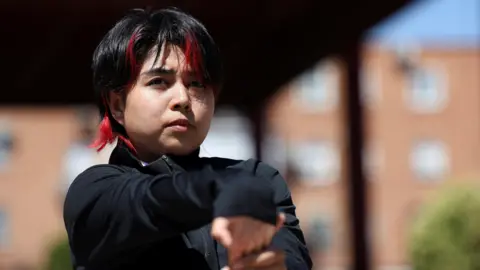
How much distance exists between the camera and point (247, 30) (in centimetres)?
1033

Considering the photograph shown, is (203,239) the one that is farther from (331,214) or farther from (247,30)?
(331,214)

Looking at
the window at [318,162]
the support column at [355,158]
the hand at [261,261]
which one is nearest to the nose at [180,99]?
the hand at [261,261]

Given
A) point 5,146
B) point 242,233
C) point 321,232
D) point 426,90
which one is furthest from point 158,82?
point 426,90

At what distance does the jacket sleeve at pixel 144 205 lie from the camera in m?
1.35

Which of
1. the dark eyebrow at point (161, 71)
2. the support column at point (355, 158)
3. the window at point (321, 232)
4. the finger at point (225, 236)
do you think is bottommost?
the window at point (321, 232)

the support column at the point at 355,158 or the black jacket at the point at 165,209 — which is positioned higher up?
the black jacket at the point at 165,209

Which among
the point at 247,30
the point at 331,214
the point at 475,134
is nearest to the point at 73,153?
the point at 331,214

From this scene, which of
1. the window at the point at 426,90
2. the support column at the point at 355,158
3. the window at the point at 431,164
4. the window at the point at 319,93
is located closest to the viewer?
the support column at the point at 355,158

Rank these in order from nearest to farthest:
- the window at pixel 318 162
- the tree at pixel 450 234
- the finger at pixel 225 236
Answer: the finger at pixel 225 236 → the tree at pixel 450 234 → the window at pixel 318 162

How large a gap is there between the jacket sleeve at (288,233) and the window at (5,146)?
1490 inches

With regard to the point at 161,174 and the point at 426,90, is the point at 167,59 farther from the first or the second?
the point at 426,90

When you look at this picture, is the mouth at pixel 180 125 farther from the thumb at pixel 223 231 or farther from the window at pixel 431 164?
the window at pixel 431 164

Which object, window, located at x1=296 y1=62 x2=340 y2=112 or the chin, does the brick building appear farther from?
the chin

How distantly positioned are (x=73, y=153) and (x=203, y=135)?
1513 inches
